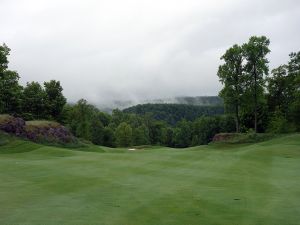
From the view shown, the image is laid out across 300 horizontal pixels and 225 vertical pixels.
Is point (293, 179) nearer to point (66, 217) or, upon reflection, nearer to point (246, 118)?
point (66, 217)

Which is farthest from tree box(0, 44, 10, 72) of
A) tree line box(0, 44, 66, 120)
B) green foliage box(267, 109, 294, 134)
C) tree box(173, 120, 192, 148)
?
tree box(173, 120, 192, 148)

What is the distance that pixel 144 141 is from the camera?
443 feet

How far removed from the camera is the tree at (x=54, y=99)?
72.3 m

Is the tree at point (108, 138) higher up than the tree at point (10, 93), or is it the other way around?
the tree at point (10, 93)

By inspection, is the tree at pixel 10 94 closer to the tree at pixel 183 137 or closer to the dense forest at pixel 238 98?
the dense forest at pixel 238 98

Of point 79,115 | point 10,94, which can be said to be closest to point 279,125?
point 10,94

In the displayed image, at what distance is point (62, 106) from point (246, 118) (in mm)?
38608

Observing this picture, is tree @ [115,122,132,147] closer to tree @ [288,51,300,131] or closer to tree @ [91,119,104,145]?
tree @ [91,119,104,145]

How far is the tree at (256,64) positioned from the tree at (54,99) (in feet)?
119

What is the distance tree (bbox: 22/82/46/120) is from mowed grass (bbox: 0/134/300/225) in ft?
169

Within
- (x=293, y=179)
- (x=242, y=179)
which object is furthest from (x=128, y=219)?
(x=293, y=179)

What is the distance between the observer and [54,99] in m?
73.2

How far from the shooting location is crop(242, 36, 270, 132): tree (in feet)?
174

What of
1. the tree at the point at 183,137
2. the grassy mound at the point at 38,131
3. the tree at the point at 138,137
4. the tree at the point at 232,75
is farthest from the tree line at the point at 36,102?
the tree at the point at 183,137
